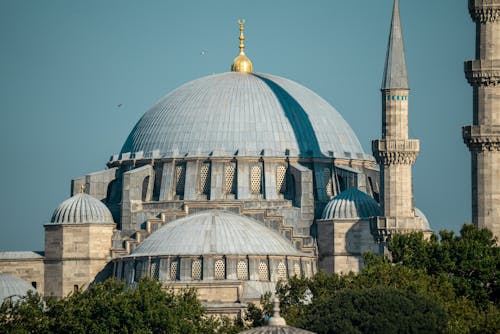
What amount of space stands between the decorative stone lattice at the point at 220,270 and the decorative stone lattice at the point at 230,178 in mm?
9221

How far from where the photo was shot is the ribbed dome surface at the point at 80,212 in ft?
391

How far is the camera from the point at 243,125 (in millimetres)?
125375

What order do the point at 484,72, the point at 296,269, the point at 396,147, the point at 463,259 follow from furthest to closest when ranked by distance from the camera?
the point at 296,269 → the point at 396,147 → the point at 484,72 → the point at 463,259

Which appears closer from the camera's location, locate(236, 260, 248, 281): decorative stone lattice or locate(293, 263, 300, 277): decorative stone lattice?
locate(236, 260, 248, 281): decorative stone lattice

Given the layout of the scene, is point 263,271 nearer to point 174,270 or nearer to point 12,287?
point 174,270

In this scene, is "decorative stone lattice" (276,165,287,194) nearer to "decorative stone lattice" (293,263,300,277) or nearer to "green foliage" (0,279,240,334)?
"decorative stone lattice" (293,263,300,277)

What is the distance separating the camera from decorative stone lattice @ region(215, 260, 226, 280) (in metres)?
114

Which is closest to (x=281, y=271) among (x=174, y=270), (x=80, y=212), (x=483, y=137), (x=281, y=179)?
(x=174, y=270)

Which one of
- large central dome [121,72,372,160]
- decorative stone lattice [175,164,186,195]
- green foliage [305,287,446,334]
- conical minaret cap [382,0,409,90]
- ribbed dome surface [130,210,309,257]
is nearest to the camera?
green foliage [305,287,446,334]

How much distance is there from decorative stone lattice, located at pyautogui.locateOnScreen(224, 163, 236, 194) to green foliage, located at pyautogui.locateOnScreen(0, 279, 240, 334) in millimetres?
22690

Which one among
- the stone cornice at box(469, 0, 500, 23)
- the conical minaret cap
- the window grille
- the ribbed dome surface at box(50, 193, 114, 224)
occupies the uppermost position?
the stone cornice at box(469, 0, 500, 23)

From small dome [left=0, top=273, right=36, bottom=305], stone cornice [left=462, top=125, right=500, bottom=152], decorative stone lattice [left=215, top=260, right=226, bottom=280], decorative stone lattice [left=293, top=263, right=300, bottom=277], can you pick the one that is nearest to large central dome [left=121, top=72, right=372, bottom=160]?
decorative stone lattice [left=293, top=263, right=300, bottom=277]

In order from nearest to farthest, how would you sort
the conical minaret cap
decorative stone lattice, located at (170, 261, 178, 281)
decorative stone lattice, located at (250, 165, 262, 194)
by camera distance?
the conical minaret cap
decorative stone lattice, located at (170, 261, 178, 281)
decorative stone lattice, located at (250, 165, 262, 194)

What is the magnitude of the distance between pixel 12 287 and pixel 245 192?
13.2 meters
